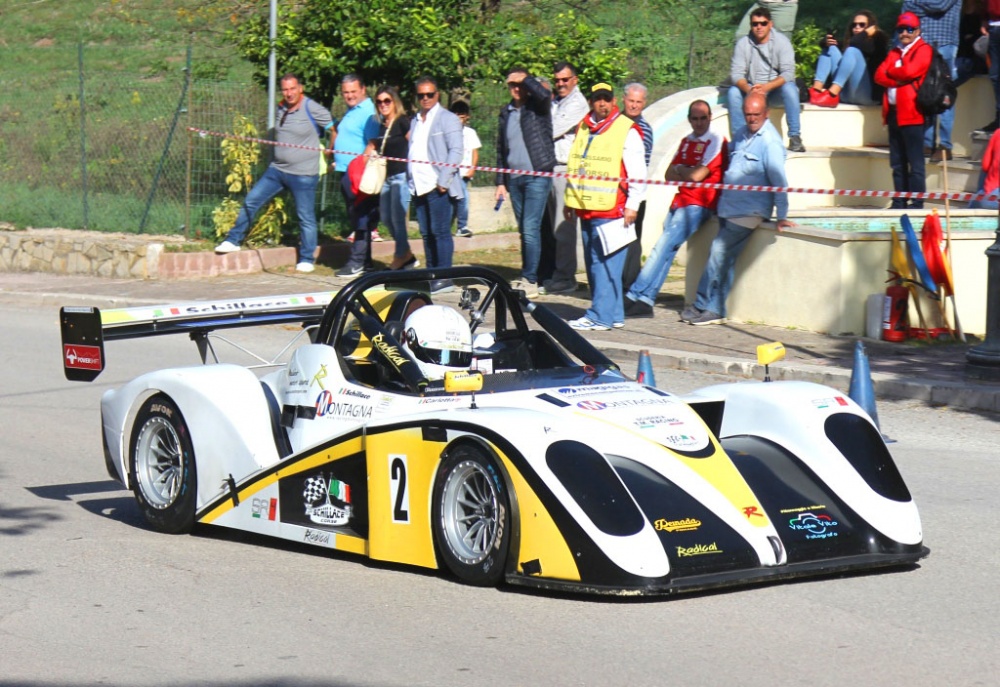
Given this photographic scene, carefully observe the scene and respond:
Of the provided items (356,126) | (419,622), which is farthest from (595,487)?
(356,126)

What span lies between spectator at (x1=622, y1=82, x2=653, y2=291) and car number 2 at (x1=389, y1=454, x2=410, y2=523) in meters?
8.05

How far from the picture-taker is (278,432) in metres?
8.05

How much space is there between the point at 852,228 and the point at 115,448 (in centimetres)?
873

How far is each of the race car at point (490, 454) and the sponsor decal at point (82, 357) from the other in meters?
0.01

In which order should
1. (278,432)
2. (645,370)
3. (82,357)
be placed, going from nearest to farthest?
(278,432), (82,357), (645,370)

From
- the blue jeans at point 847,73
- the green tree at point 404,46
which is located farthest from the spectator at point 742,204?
the blue jeans at point 847,73

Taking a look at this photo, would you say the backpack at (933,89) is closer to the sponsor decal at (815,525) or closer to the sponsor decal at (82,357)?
the sponsor decal at (815,525)

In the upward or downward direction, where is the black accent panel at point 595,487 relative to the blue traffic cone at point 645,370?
downward

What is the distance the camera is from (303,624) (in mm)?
6117

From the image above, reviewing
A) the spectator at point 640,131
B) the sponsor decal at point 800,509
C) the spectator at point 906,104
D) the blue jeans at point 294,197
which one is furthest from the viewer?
the blue jeans at point 294,197

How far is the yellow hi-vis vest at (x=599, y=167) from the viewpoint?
13.7m

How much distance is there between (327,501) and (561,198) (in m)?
9.82

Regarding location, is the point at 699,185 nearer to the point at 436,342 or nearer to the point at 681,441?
the point at 436,342

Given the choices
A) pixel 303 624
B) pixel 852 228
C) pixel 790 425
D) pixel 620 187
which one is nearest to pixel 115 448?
pixel 303 624
